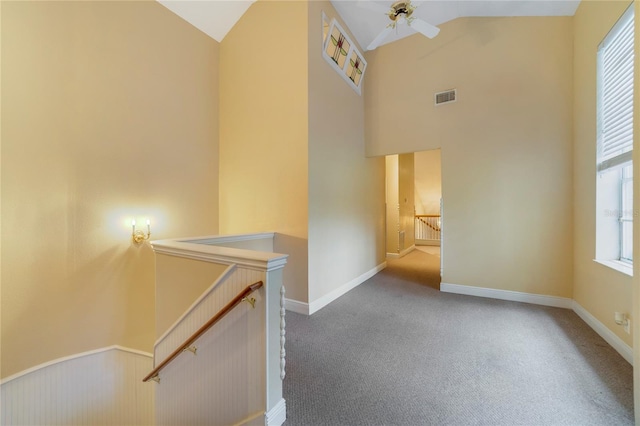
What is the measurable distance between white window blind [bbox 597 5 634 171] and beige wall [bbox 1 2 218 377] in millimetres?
5163

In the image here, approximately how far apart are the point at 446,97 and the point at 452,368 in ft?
12.3

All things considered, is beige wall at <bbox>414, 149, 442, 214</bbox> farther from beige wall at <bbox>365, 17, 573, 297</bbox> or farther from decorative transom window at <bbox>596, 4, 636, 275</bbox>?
decorative transom window at <bbox>596, 4, 636, 275</bbox>

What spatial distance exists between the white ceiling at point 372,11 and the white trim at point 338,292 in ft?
12.3

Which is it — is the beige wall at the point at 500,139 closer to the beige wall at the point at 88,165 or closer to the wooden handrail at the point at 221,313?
the wooden handrail at the point at 221,313

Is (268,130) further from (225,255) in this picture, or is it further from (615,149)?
(615,149)

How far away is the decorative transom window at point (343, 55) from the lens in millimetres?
3642

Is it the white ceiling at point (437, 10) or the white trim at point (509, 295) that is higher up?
the white ceiling at point (437, 10)

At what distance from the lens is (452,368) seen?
209 centimetres

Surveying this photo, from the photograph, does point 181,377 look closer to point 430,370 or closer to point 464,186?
point 430,370

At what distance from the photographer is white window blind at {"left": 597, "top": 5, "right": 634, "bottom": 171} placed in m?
2.19

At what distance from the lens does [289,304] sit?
337cm

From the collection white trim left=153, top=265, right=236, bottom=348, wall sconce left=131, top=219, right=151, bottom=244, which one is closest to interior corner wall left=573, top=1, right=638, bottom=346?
white trim left=153, top=265, right=236, bottom=348

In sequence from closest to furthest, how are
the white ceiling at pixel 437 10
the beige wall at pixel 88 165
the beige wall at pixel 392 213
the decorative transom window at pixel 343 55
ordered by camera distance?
the beige wall at pixel 88 165 → the white ceiling at pixel 437 10 → the decorative transom window at pixel 343 55 → the beige wall at pixel 392 213

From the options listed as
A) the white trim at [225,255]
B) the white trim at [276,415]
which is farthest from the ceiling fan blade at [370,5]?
the white trim at [276,415]
